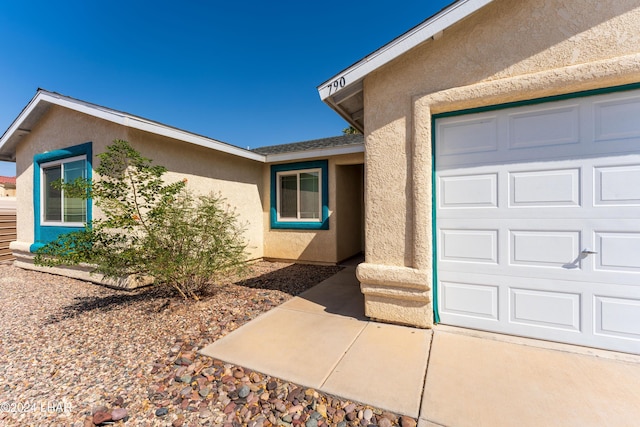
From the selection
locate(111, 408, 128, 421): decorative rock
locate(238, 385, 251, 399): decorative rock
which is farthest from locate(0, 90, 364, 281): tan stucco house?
locate(238, 385, 251, 399): decorative rock

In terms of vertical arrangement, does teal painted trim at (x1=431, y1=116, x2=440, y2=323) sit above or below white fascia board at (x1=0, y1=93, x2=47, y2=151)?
below

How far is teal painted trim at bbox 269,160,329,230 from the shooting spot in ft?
25.8

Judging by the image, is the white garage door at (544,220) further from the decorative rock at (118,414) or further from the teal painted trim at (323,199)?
the teal painted trim at (323,199)

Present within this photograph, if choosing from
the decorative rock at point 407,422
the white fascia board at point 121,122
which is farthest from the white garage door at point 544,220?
the white fascia board at point 121,122

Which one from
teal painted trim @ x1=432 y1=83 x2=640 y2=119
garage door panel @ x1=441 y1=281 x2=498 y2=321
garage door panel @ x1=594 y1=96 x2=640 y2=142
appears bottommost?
garage door panel @ x1=441 y1=281 x2=498 y2=321

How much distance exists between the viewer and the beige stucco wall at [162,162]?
19.0ft

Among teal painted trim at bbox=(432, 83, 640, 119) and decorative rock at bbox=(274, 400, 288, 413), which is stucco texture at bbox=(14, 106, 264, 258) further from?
teal painted trim at bbox=(432, 83, 640, 119)

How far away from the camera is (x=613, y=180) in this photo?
2.76 meters

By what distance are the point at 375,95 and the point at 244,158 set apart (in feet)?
18.0

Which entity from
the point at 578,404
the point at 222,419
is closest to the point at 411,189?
the point at 578,404

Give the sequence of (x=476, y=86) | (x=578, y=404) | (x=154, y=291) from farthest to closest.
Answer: (x=154, y=291) → (x=476, y=86) → (x=578, y=404)

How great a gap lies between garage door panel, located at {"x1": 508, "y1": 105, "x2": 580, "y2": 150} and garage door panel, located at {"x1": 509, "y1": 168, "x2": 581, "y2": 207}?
35cm

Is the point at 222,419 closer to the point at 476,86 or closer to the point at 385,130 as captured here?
the point at 385,130

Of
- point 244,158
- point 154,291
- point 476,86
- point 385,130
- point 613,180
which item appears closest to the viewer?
point 613,180
